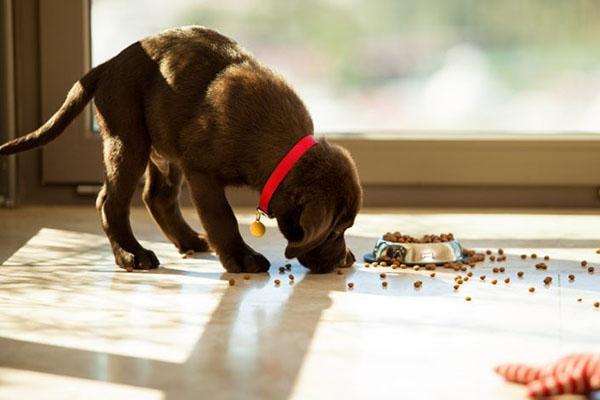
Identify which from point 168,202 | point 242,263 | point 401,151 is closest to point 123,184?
point 168,202

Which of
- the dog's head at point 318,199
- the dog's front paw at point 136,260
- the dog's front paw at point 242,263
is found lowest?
the dog's front paw at point 136,260

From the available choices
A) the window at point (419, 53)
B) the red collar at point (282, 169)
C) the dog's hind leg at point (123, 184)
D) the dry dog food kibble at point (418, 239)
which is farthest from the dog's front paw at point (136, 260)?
the window at point (419, 53)

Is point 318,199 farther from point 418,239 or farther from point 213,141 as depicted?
point 418,239

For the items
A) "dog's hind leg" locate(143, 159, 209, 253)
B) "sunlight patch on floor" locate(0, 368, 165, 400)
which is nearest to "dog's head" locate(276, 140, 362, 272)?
"dog's hind leg" locate(143, 159, 209, 253)

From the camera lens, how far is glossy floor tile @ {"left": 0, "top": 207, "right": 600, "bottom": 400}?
7.36 ft

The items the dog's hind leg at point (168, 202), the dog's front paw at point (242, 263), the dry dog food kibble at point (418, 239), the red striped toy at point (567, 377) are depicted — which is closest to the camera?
the red striped toy at point (567, 377)

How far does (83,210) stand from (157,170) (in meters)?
1.30

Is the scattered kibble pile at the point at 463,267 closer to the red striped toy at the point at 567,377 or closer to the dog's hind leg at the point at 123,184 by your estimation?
the dog's hind leg at the point at 123,184

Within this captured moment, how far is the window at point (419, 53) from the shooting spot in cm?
524

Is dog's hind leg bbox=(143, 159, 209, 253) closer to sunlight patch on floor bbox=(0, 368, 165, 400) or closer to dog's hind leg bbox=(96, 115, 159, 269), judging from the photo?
dog's hind leg bbox=(96, 115, 159, 269)

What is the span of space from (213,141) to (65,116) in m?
0.58

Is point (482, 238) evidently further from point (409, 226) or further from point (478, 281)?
point (478, 281)

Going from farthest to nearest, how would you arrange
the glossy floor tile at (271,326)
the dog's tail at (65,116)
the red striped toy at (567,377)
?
the dog's tail at (65,116) < the glossy floor tile at (271,326) < the red striped toy at (567,377)

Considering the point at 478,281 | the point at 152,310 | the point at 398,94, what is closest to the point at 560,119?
the point at 398,94
